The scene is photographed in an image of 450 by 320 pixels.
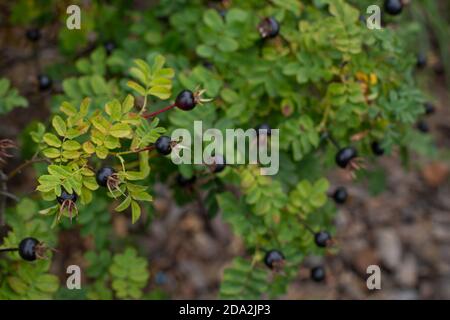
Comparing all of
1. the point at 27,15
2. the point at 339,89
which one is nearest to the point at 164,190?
the point at 27,15

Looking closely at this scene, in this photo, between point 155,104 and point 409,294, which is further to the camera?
point 409,294

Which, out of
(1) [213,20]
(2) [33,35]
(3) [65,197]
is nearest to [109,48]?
(2) [33,35]

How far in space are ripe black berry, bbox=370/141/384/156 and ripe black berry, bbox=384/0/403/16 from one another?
47 cm

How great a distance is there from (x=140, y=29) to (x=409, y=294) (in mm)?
2123

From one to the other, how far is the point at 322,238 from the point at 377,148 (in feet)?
1.37

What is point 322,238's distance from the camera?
2.26 m

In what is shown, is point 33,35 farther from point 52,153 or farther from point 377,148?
point 377,148

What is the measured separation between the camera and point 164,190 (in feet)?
13.1

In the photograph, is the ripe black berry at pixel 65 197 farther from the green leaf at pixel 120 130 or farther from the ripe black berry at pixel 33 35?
the ripe black berry at pixel 33 35

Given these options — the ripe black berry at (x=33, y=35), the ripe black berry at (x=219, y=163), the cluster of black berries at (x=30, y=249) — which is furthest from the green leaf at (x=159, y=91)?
the ripe black berry at (x=33, y=35)

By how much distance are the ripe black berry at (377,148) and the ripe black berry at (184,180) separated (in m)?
0.67

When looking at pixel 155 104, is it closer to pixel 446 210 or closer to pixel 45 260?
pixel 45 260

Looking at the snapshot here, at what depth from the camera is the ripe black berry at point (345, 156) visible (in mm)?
2244

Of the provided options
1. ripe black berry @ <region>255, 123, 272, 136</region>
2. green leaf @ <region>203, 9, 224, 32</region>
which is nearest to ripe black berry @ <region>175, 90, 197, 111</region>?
ripe black berry @ <region>255, 123, 272, 136</region>
